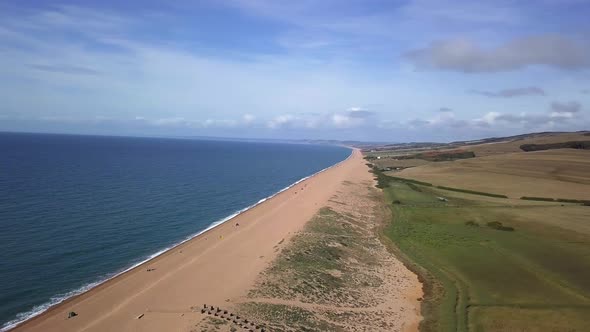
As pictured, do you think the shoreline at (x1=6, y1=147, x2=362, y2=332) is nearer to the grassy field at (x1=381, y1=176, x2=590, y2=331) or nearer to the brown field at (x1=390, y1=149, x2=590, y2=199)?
the grassy field at (x1=381, y1=176, x2=590, y2=331)

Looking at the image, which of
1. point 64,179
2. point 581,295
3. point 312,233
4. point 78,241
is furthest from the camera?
point 64,179

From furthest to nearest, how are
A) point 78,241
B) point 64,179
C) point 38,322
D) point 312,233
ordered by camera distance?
point 64,179, point 312,233, point 78,241, point 38,322

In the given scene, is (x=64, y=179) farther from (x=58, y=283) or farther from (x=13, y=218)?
(x=58, y=283)

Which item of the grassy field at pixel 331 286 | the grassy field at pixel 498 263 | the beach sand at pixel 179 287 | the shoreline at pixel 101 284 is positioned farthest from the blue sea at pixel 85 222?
the grassy field at pixel 498 263

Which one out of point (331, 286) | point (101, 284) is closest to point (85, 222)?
point (101, 284)

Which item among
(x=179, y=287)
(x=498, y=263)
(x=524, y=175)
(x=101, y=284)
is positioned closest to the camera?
(x=179, y=287)

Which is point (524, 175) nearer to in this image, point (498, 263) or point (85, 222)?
point (498, 263)

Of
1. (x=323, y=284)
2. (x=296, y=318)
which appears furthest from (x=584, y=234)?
(x=296, y=318)
